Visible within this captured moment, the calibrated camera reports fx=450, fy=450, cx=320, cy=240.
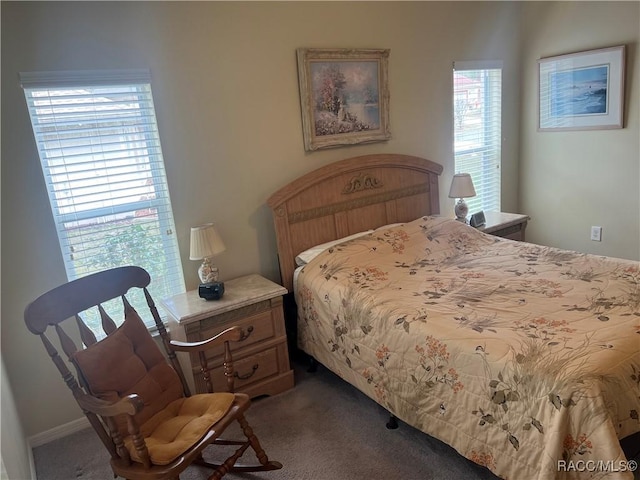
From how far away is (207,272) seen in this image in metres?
2.59

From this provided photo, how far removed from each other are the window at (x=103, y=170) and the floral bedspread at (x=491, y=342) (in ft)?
3.15

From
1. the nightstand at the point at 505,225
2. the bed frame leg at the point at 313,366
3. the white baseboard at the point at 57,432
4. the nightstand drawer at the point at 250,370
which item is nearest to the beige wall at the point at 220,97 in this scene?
the white baseboard at the point at 57,432

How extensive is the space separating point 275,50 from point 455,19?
1665 mm

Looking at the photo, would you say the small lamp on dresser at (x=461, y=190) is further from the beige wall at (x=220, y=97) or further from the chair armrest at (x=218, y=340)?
the chair armrest at (x=218, y=340)

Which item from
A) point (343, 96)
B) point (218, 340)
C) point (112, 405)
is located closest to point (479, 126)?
point (343, 96)

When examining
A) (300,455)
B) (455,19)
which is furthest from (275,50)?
(300,455)

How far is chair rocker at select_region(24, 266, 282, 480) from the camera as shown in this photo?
1.65 metres

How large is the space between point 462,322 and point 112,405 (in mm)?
1432

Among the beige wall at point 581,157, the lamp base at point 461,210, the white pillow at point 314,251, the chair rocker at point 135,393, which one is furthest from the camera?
the lamp base at point 461,210

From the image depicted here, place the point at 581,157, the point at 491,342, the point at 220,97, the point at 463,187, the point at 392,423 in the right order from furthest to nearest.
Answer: the point at 581,157 < the point at 463,187 < the point at 220,97 < the point at 392,423 < the point at 491,342

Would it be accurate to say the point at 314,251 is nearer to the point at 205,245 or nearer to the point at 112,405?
the point at 205,245

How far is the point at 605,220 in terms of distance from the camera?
3701 mm

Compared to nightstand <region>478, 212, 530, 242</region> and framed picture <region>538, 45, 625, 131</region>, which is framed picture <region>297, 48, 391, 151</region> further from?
framed picture <region>538, 45, 625, 131</region>

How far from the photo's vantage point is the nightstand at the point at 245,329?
2414mm
